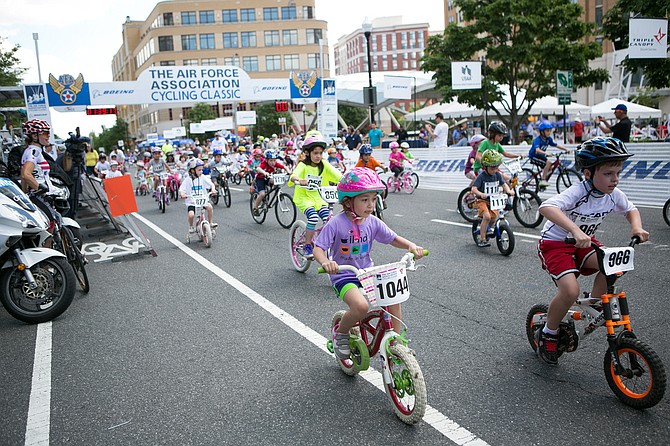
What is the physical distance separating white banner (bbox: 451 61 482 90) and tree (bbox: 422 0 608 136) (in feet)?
6.67

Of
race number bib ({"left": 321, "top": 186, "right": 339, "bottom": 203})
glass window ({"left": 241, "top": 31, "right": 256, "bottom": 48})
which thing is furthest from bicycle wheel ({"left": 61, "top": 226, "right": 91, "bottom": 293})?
glass window ({"left": 241, "top": 31, "right": 256, "bottom": 48})

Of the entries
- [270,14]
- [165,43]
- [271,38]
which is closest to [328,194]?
[271,38]

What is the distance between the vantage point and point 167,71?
24797mm

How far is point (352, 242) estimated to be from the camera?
4441mm

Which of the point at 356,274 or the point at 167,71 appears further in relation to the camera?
the point at 167,71

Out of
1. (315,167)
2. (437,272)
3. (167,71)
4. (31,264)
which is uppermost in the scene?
(167,71)

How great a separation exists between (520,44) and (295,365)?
24199 mm

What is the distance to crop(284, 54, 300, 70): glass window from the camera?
10550cm

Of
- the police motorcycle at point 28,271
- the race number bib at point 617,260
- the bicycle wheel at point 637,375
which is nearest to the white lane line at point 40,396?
the police motorcycle at point 28,271

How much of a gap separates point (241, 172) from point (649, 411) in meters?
25.1

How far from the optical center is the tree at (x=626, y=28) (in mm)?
17172

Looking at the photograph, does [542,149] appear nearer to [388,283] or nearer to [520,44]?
[388,283]

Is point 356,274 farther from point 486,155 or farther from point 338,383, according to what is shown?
point 486,155

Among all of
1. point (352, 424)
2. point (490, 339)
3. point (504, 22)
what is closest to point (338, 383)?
point (352, 424)
